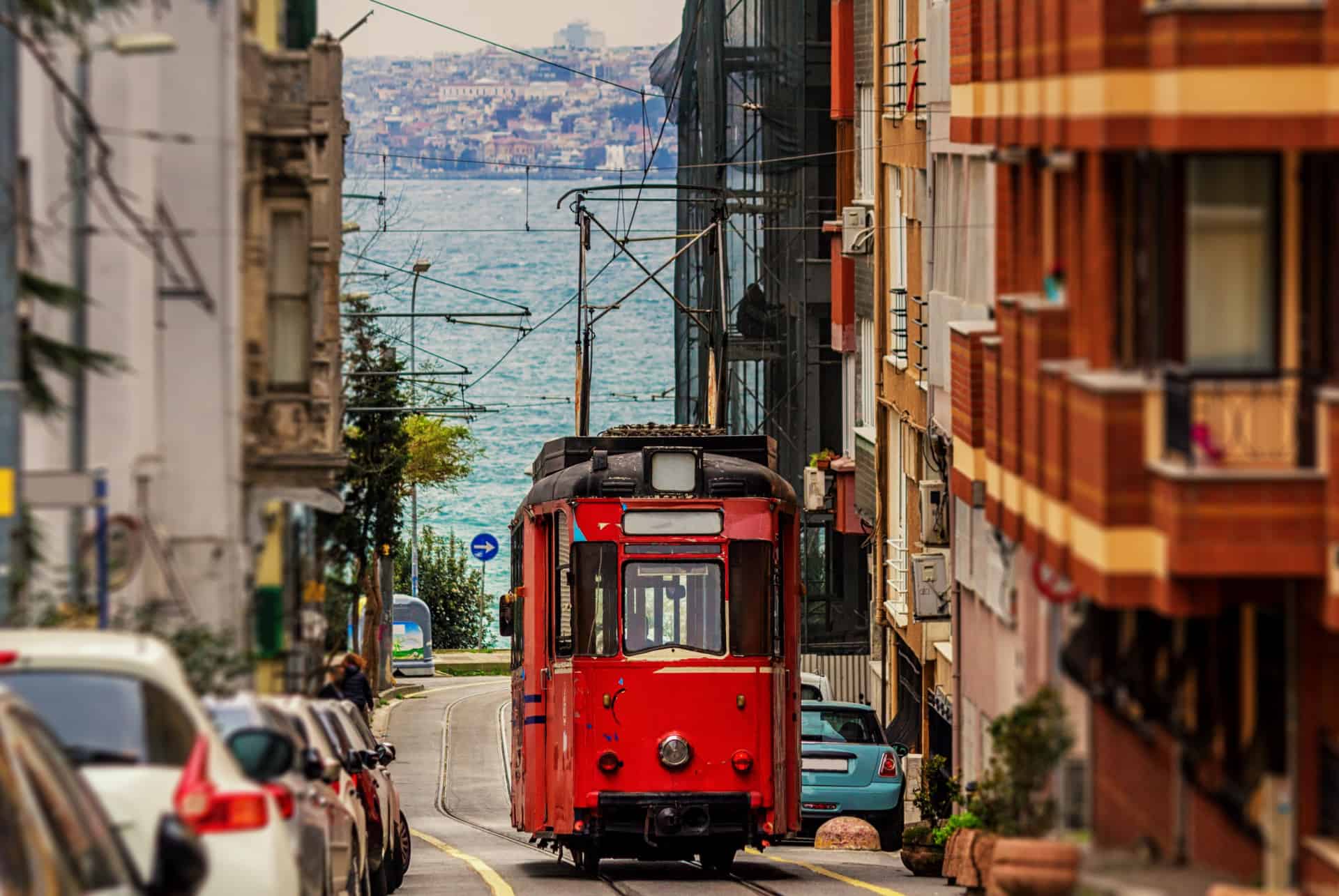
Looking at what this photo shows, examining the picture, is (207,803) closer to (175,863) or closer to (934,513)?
(175,863)

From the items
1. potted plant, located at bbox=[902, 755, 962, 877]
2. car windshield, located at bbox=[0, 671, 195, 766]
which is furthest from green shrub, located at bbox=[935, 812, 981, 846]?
car windshield, located at bbox=[0, 671, 195, 766]

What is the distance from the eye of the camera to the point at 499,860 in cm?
2636

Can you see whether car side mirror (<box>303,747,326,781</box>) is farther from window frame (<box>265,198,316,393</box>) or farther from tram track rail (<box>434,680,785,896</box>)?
tram track rail (<box>434,680,785,896</box>)

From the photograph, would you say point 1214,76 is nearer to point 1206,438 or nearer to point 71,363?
point 1206,438

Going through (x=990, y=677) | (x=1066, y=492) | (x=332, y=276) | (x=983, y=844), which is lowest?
(x=983, y=844)

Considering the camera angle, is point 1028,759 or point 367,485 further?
point 367,485

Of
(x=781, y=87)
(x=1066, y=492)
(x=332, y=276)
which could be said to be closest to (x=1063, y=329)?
(x=1066, y=492)

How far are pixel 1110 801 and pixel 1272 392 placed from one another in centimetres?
218

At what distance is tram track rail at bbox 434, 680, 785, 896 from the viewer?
73.2 ft

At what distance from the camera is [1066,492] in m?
13.0

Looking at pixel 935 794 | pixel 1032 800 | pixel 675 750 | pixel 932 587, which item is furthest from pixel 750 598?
pixel 1032 800

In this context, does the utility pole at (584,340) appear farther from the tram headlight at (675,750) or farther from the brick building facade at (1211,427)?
the brick building facade at (1211,427)

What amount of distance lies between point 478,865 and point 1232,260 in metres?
14.8

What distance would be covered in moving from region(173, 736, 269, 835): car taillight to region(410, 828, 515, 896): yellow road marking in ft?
30.1
